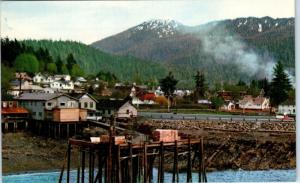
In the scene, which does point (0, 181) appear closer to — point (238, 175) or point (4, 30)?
point (4, 30)

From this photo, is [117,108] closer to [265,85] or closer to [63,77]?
[63,77]

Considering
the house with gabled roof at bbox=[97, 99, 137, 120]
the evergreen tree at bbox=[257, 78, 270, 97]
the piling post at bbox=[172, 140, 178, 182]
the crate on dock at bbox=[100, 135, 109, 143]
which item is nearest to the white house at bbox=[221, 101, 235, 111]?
the evergreen tree at bbox=[257, 78, 270, 97]

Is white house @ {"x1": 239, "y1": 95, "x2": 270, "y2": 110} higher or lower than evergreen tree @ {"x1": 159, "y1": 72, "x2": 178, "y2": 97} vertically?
lower

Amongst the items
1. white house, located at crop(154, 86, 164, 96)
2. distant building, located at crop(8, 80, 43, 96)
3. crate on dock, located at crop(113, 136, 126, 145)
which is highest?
distant building, located at crop(8, 80, 43, 96)

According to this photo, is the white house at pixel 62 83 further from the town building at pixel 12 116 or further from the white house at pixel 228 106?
the white house at pixel 228 106

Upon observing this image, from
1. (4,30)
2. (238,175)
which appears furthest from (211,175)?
(4,30)

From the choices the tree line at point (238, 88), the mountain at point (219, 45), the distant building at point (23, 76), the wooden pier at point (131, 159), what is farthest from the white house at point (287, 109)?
the distant building at point (23, 76)

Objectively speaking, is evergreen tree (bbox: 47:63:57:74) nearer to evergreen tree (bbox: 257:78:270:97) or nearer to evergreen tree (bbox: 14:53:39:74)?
evergreen tree (bbox: 14:53:39:74)
